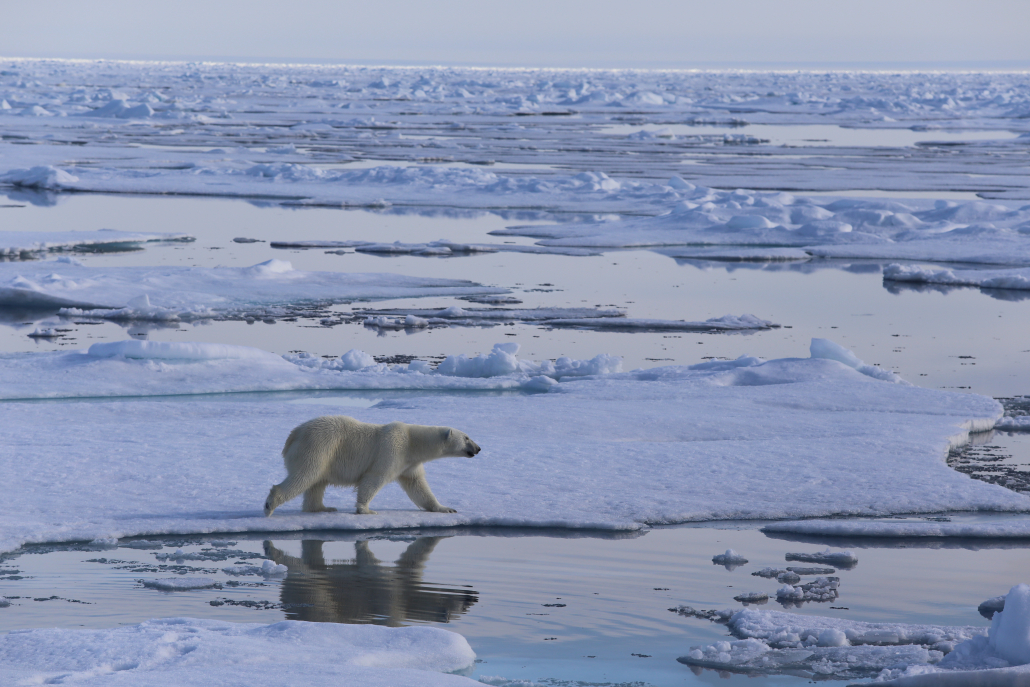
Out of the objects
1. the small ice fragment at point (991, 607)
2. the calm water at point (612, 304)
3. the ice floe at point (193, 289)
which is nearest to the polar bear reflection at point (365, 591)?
the small ice fragment at point (991, 607)

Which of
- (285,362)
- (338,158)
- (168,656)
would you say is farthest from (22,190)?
(168,656)

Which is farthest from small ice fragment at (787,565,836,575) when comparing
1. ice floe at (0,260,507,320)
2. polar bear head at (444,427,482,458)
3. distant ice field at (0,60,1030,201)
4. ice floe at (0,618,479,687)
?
distant ice field at (0,60,1030,201)

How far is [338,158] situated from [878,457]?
23276mm

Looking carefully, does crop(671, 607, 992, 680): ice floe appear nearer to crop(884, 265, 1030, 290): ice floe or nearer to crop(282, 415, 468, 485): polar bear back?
crop(282, 415, 468, 485): polar bear back

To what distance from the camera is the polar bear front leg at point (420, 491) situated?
5578 mm

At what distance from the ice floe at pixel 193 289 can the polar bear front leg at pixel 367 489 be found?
5854 millimetres

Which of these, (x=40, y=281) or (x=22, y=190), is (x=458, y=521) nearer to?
(x=40, y=281)

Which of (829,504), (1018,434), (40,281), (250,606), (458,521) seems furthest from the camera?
(40,281)

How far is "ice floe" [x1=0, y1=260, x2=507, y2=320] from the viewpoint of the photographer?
11203 mm

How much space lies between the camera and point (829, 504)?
585 centimetres

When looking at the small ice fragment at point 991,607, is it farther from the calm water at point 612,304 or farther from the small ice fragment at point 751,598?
the calm water at point 612,304

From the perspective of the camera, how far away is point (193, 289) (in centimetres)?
1197

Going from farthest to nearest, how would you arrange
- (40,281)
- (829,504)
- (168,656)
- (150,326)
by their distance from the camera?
(40,281) → (150,326) → (829,504) → (168,656)

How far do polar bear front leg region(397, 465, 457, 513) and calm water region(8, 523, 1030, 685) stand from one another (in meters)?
0.21
